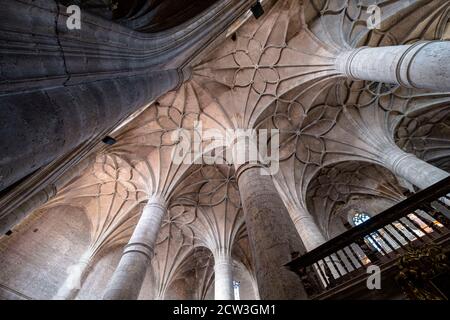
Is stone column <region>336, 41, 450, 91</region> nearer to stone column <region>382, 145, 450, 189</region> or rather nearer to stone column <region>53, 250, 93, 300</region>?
stone column <region>382, 145, 450, 189</region>

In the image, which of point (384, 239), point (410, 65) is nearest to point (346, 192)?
point (410, 65)

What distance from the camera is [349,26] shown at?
10.2 m

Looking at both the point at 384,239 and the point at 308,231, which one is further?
the point at 308,231

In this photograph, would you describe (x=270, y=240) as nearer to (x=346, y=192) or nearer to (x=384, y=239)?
(x=384, y=239)

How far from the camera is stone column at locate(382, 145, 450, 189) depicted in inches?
297

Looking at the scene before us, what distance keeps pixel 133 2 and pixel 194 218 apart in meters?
12.0

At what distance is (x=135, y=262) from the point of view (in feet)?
24.1

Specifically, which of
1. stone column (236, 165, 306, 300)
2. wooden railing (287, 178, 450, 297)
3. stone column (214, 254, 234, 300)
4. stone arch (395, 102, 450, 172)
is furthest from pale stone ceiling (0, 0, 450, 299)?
wooden railing (287, 178, 450, 297)

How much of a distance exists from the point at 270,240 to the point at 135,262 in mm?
4733

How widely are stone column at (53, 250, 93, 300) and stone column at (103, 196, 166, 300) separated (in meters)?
5.20

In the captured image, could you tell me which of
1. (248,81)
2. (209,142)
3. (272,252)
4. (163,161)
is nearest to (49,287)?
(163,161)

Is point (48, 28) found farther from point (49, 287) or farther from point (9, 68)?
point (49, 287)

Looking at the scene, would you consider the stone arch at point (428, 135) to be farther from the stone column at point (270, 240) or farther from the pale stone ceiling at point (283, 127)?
the stone column at point (270, 240)

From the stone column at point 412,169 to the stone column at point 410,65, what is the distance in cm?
355
